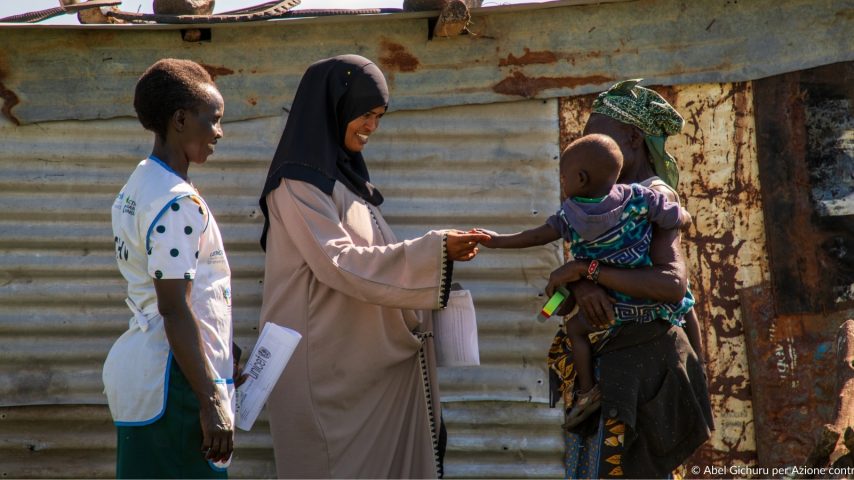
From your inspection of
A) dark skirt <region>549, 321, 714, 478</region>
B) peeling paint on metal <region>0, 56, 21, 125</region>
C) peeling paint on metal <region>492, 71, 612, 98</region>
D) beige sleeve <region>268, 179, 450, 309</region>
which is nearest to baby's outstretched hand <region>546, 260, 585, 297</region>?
dark skirt <region>549, 321, 714, 478</region>

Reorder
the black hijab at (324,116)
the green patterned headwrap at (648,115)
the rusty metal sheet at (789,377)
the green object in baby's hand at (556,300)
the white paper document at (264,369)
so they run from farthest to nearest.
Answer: the rusty metal sheet at (789,377), the black hijab at (324,116), the green patterned headwrap at (648,115), the green object in baby's hand at (556,300), the white paper document at (264,369)

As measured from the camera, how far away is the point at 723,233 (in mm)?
5078

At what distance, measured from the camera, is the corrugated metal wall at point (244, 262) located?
16.7ft

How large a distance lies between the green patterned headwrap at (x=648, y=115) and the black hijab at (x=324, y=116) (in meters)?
0.93

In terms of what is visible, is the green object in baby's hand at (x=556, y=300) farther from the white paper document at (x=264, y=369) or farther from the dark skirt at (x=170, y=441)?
the dark skirt at (x=170, y=441)

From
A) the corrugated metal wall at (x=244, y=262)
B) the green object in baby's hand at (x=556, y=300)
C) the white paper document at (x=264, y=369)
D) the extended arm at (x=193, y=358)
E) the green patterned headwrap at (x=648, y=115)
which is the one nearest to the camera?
the extended arm at (x=193, y=358)

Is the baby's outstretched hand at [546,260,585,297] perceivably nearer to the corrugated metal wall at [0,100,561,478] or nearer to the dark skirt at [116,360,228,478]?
the dark skirt at [116,360,228,478]

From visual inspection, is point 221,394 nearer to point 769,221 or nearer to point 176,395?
point 176,395

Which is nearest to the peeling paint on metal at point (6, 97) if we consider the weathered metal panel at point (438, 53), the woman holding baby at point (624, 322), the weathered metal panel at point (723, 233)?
the weathered metal panel at point (438, 53)

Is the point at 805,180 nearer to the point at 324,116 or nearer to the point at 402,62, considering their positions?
the point at 402,62

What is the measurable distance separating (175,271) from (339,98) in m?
1.42

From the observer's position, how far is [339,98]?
165 inches

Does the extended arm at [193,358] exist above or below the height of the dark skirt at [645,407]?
above

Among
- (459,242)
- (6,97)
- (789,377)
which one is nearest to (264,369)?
(459,242)
